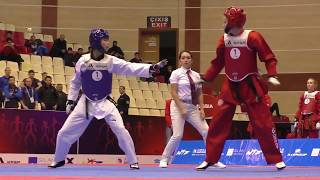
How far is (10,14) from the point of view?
23859 millimetres

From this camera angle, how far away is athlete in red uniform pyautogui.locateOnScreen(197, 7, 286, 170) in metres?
7.53

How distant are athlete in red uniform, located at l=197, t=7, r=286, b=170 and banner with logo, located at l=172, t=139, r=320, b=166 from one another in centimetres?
368

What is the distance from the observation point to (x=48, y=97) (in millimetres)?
15812

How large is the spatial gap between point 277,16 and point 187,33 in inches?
136

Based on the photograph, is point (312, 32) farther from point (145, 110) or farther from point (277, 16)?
point (145, 110)

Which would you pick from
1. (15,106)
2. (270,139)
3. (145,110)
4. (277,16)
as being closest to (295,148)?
(270,139)

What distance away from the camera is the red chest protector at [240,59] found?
7.62 metres

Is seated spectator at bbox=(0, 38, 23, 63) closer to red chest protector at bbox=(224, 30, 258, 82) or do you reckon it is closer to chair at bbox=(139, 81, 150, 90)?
chair at bbox=(139, 81, 150, 90)

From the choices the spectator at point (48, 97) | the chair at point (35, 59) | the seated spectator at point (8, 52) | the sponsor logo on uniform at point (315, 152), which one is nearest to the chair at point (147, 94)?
the chair at point (35, 59)

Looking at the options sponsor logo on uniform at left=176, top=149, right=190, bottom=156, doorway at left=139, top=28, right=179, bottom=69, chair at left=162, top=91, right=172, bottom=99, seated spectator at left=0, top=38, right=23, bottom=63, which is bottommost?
sponsor logo on uniform at left=176, top=149, right=190, bottom=156

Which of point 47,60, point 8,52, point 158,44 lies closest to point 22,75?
point 8,52

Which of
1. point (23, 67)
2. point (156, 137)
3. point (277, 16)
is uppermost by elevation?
point (277, 16)

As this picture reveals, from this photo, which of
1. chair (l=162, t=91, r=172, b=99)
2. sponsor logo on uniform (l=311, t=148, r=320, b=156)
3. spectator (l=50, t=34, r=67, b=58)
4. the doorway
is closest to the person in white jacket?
sponsor logo on uniform (l=311, t=148, r=320, b=156)

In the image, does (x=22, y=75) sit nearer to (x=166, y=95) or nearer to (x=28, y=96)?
(x=28, y=96)
